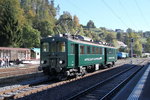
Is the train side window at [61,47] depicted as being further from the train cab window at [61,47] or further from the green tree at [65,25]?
the green tree at [65,25]

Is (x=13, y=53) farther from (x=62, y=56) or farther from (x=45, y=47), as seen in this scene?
(x=62, y=56)

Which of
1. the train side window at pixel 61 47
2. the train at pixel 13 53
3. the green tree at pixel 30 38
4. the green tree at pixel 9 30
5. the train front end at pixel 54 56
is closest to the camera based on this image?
the train front end at pixel 54 56

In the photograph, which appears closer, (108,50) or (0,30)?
(108,50)

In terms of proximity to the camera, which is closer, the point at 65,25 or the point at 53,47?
the point at 53,47

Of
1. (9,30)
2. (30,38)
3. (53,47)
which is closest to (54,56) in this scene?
(53,47)

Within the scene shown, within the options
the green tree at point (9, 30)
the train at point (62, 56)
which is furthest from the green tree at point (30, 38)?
the train at point (62, 56)

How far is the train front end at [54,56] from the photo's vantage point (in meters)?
17.2

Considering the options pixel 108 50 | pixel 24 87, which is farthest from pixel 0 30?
pixel 24 87

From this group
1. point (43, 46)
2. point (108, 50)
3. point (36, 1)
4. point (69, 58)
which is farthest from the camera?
point (36, 1)

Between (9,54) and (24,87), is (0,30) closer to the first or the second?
(9,54)

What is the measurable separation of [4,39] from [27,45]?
9830 mm

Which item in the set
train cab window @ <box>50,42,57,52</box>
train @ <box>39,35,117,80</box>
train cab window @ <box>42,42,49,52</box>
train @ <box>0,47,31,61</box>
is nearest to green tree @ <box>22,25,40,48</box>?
train @ <box>0,47,31,61</box>

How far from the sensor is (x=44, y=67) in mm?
17703

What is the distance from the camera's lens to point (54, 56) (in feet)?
57.4
